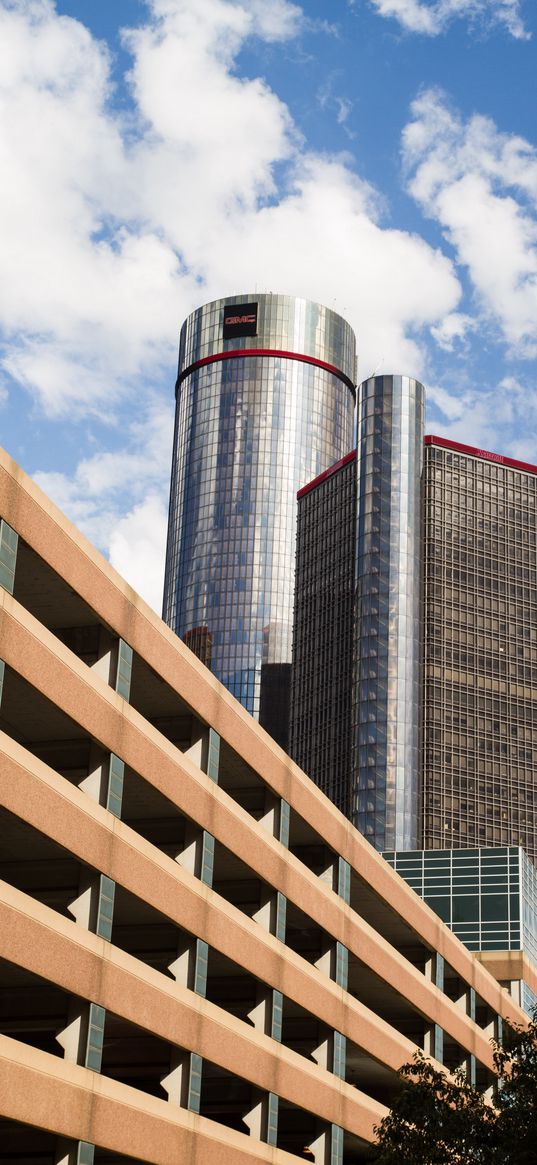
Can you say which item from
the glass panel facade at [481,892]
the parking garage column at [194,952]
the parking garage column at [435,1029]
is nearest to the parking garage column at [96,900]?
the parking garage column at [194,952]

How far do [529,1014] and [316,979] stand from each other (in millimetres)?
41120

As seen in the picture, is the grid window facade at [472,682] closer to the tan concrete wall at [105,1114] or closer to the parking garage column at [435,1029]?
the parking garage column at [435,1029]

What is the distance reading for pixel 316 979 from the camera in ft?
183

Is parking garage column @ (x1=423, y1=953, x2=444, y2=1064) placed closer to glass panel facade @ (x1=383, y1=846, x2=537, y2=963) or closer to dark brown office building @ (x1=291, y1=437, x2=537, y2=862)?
glass panel facade @ (x1=383, y1=846, x2=537, y2=963)

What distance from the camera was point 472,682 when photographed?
19138cm

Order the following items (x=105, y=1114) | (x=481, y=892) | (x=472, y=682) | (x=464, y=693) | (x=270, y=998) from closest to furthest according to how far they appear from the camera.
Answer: (x=105, y=1114)
(x=270, y=998)
(x=481, y=892)
(x=464, y=693)
(x=472, y=682)

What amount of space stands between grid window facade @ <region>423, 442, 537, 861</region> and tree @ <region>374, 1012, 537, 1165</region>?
140 metres

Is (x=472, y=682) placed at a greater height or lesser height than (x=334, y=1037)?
greater

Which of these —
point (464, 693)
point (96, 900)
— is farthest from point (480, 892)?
point (464, 693)

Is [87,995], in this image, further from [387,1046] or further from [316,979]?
[387,1046]

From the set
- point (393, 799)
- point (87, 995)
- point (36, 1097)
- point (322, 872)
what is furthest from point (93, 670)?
point (393, 799)

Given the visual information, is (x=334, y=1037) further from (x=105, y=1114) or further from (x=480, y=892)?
(x=480, y=892)

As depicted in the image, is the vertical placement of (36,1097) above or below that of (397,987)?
below

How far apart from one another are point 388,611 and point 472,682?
45.4 ft
